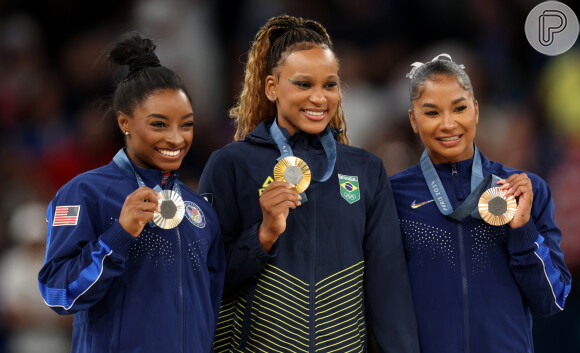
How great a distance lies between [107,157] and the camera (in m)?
6.88

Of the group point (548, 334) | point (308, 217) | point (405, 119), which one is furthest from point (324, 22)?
point (308, 217)

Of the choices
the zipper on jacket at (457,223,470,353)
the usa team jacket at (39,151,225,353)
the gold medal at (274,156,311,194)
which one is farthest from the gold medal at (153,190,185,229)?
the zipper on jacket at (457,223,470,353)

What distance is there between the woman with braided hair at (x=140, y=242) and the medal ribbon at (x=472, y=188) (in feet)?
3.41

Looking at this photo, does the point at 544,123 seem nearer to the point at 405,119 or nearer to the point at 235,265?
the point at 405,119

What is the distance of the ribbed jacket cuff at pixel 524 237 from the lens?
3582 mm

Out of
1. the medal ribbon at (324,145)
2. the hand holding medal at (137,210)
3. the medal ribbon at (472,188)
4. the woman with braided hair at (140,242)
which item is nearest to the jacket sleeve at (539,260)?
the medal ribbon at (472,188)

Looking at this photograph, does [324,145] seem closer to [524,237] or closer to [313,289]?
[313,289]

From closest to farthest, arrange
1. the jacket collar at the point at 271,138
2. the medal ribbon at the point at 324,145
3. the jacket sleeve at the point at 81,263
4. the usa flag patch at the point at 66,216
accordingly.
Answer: the jacket sleeve at the point at 81,263
the usa flag patch at the point at 66,216
the medal ribbon at the point at 324,145
the jacket collar at the point at 271,138

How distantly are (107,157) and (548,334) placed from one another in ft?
12.4

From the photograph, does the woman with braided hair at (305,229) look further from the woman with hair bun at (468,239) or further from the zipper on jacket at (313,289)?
the woman with hair bun at (468,239)

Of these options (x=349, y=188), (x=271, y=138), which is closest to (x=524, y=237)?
(x=349, y=188)

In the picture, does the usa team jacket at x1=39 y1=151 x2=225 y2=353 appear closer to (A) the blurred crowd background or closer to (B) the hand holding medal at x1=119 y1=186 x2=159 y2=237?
(B) the hand holding medal at x1=119 y1=186 x2=159 y2=237

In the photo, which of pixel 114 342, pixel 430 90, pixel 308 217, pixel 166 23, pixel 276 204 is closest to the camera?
pixel 114 342

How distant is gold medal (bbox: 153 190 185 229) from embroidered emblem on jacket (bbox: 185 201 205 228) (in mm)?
162
